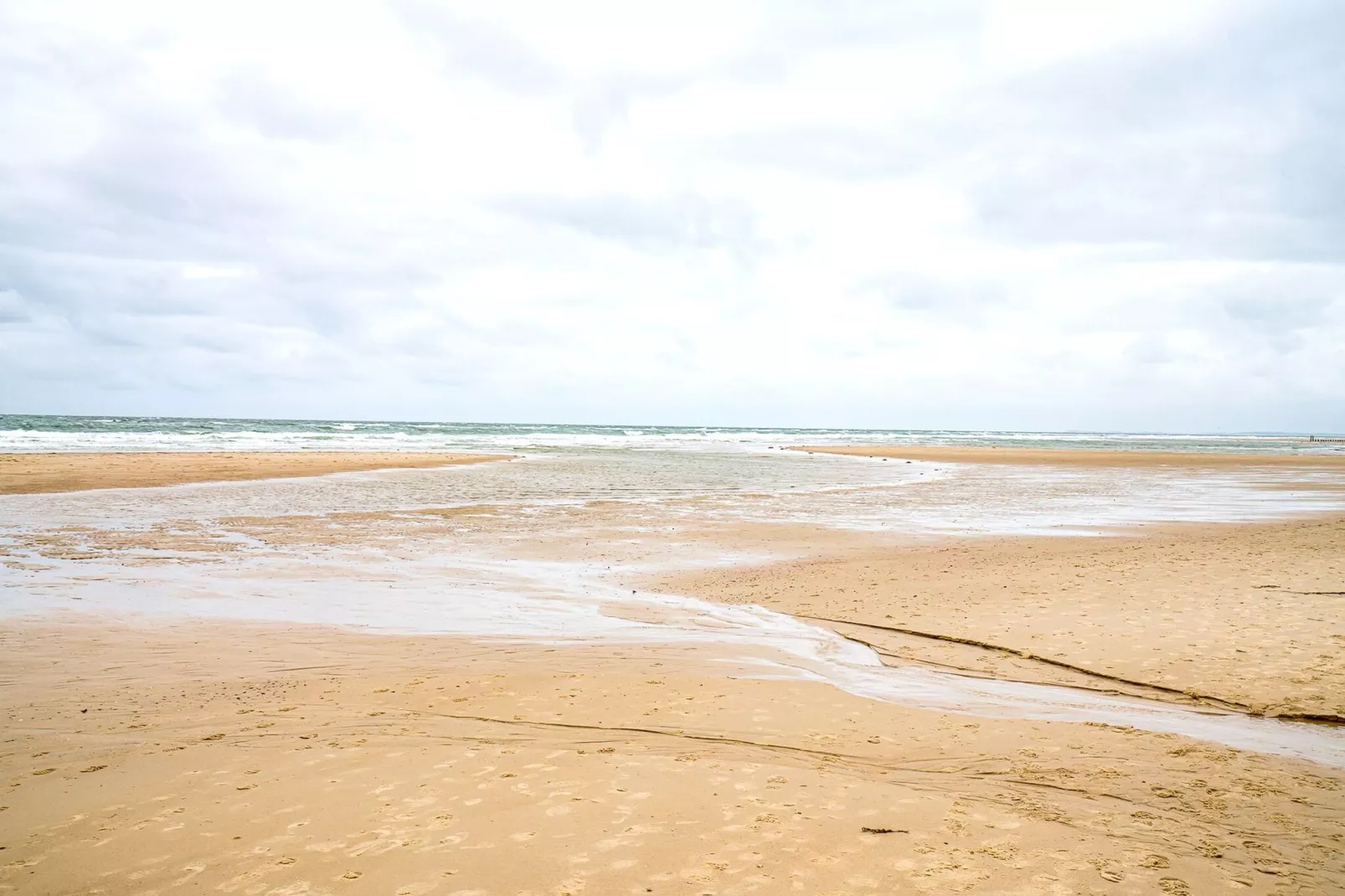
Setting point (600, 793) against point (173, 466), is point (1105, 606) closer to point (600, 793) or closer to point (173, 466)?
point (600, 793)

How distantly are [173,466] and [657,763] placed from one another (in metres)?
41.5

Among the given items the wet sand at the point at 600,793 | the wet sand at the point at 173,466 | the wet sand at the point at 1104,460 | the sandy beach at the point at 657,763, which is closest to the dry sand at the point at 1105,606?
the sandy beach at the point at 657,763

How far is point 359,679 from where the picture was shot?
8461mm

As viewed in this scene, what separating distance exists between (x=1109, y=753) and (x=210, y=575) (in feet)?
46.2

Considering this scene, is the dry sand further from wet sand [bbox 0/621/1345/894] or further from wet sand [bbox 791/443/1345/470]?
wet sand [bbox 791/443/1345/470]

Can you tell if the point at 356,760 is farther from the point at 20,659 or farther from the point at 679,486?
the point at 679,486

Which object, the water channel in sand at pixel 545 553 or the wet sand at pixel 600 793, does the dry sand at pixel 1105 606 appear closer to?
the water channel in sand at pixel 545 553

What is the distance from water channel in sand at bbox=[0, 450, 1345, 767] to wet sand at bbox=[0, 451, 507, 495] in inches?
121

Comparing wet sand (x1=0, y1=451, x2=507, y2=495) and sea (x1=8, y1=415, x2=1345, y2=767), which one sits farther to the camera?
wet sand (x1=0, y1=451, x2=507, y2=495)

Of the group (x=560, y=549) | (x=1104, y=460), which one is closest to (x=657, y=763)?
(x=560, y=549)

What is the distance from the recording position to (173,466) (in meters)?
39.0

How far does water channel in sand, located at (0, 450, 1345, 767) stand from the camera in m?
8.84

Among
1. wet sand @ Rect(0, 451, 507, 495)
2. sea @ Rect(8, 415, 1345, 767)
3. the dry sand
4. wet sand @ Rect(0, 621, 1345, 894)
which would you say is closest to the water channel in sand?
sea @ Rect(8, 415, 1345, 767)

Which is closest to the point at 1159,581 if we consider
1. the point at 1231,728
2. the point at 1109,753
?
the point at 1231,728
